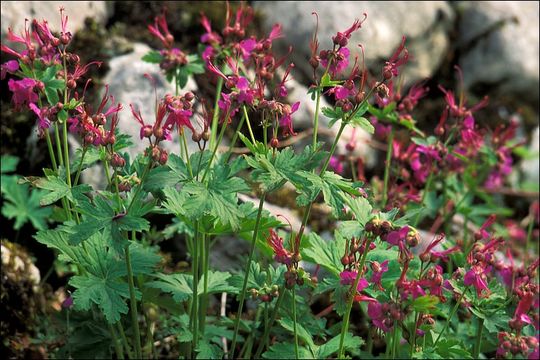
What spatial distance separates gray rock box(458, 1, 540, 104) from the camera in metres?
5.15

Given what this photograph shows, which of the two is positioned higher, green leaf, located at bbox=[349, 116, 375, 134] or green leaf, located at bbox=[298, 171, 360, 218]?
green leaf, located at bbox=[349, 116, 375, 134]

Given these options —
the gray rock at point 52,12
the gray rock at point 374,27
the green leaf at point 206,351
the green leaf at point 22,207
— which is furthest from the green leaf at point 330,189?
the gray rock at point 374,27

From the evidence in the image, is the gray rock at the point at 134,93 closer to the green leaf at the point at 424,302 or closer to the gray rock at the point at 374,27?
the gray rock at the point at 374,27

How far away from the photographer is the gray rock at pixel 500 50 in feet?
16.9

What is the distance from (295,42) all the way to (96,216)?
9.19ft

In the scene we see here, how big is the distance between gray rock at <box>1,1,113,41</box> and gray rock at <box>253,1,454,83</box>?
3.28 ft

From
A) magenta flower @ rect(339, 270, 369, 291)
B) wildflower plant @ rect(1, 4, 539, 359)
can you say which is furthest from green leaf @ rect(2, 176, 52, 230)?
magenta flower @ rect(339, 270, 369, 291)

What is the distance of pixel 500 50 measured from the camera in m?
5.20

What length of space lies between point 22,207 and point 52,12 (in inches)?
47.1

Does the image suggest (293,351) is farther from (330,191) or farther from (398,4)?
(398,4)

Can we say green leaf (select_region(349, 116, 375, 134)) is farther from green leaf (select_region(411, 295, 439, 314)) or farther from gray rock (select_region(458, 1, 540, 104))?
gray rock (select_region(458, 1, 540, 104))

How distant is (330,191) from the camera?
79.4 inches

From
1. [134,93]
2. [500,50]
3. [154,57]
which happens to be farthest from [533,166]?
[154,57]

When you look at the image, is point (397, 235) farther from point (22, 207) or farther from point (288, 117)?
point (22, 207)
